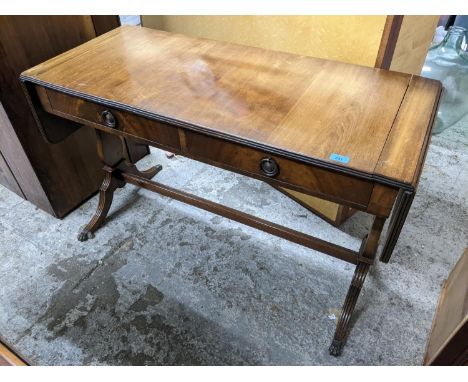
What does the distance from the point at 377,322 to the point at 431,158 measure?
1.30m

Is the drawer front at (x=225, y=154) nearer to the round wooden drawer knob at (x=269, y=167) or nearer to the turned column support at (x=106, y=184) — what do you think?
the round wooden drawer knob at (x=269, y=167)

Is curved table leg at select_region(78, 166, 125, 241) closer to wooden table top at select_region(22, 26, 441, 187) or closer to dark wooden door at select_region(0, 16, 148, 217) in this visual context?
dark wooden door at select_region(0, 16, 148, 217)

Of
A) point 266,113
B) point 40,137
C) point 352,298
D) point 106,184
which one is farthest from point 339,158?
point 40,137

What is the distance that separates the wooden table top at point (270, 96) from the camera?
3.36 ft

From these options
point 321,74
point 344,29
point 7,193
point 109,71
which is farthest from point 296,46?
point 7,193

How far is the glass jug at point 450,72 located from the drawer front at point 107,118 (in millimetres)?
2080

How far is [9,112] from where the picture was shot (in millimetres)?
1620

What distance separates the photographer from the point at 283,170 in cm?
108

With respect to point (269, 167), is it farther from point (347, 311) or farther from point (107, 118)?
point (347, 311)

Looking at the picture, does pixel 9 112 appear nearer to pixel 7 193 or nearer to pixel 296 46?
pixel 7 193

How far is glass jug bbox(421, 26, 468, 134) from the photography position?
8.25ft

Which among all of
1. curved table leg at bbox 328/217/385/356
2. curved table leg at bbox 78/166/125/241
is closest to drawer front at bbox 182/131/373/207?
curved table leg at bbox 328/217/385/356

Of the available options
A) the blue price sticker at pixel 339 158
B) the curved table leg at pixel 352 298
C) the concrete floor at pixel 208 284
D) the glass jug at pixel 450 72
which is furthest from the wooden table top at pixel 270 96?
the glass jug at pixel 450 72

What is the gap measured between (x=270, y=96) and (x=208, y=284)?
898mm
